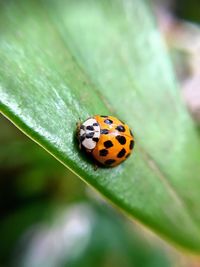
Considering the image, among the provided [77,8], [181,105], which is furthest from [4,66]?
[181,105]

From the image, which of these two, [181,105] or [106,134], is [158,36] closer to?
[181,105]

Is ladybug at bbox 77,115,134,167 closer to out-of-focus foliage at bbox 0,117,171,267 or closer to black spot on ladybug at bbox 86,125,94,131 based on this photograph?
black spot on ladybug at bbox 86,125,94,131

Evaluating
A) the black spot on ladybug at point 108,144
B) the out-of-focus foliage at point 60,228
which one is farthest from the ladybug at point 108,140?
the out-of-focus foliage at point 60,228

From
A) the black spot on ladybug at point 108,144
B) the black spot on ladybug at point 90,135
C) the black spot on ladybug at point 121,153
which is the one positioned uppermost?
the black spot on ladybug at point 90,135

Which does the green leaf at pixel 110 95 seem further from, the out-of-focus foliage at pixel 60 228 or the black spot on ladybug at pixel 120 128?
the out-of-focus foliage at pixel 60 228

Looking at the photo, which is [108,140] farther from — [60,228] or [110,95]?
[60,228]

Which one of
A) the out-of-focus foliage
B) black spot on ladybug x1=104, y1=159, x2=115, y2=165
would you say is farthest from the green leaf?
the out-of-focus foliage
